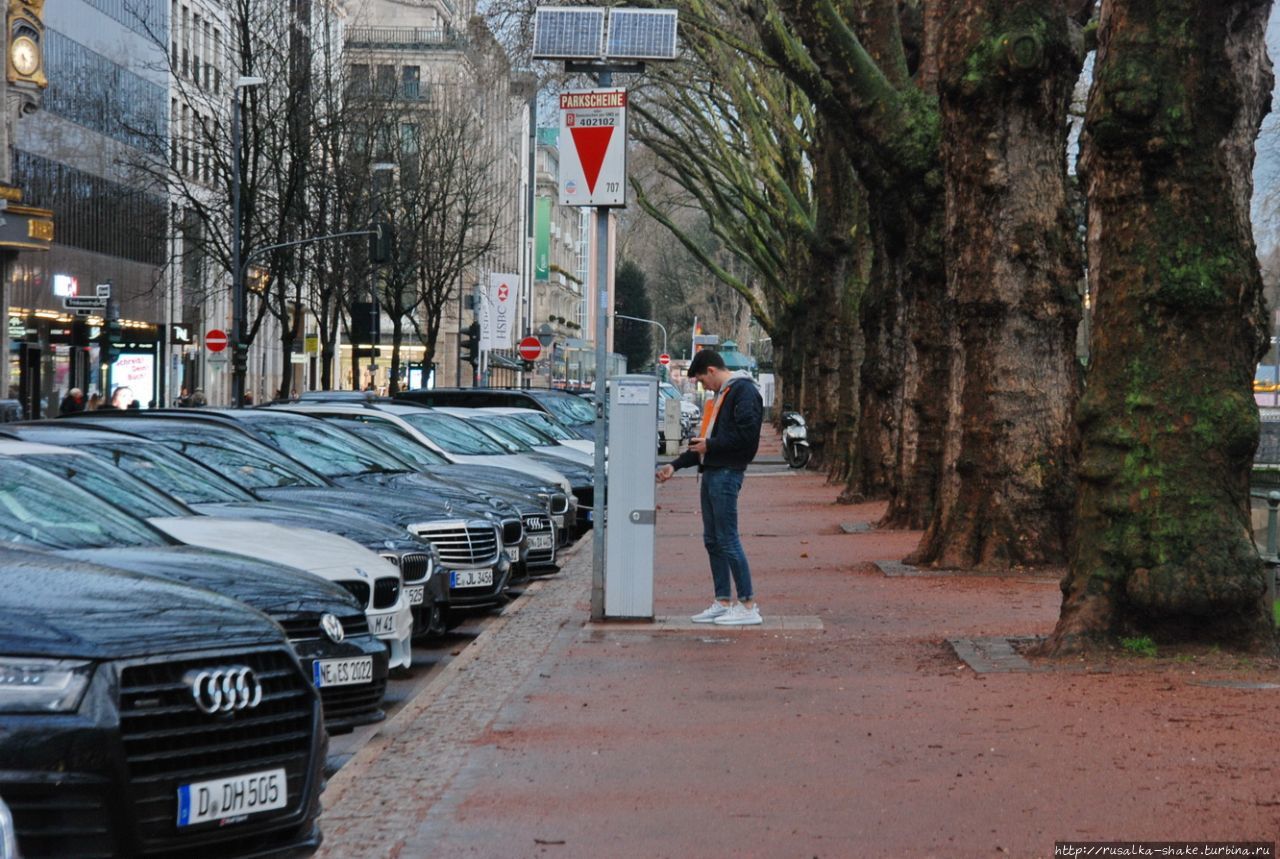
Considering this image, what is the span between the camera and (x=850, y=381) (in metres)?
35.5

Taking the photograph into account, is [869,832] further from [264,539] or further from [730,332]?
[730,332]

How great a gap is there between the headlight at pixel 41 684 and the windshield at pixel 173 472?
631 centimetres

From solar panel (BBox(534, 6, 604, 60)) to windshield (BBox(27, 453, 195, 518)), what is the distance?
17.9 ft

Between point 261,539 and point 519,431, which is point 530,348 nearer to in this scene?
point 519,431

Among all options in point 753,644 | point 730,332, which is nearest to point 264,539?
point 753,644

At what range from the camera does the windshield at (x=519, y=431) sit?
2659 cm

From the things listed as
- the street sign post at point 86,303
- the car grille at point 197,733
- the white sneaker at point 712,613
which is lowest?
the white sneaker at point 712,613

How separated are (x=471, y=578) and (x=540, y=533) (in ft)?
12.5

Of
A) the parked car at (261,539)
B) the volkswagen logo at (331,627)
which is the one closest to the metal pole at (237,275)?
the parked car at (261,539)

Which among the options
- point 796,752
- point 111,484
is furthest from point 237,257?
point 796,752

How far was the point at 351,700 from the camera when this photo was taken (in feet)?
29.7

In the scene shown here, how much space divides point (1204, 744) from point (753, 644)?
471 centimetres

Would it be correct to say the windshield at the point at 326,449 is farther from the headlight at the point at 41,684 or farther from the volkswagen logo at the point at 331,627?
the headlight at the point at 41,684

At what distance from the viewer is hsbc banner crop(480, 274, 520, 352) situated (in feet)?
187
